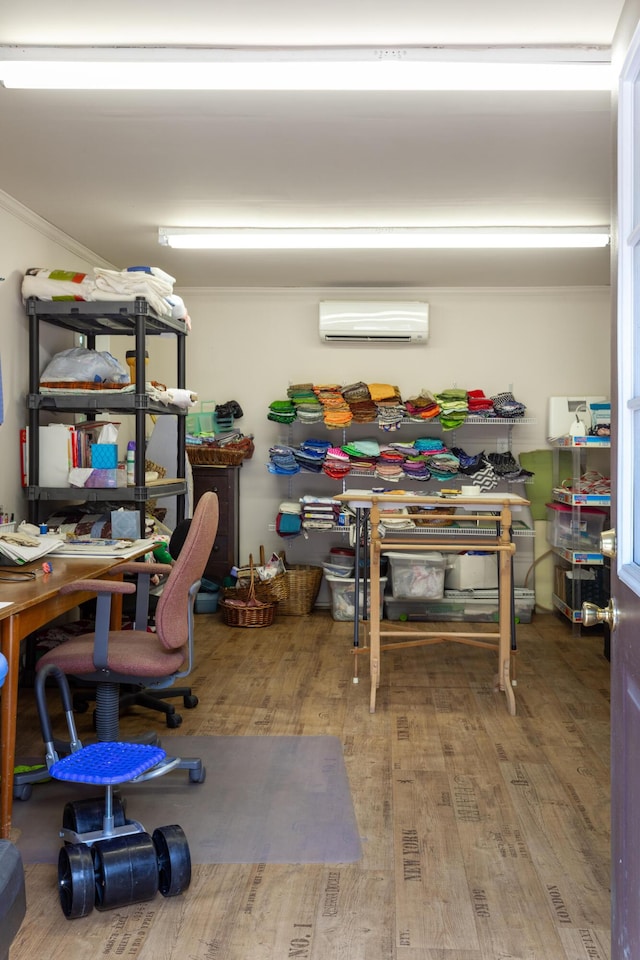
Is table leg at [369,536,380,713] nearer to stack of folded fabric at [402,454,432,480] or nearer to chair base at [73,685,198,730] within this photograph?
chair base at [73,685,198,730]

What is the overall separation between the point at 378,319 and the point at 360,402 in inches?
28.0

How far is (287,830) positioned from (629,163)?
2.34 meters

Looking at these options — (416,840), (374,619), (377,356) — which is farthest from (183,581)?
(377,356)

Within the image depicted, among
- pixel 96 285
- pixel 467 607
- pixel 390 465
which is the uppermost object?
pixel 96 285

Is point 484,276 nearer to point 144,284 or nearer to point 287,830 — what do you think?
point 144,284

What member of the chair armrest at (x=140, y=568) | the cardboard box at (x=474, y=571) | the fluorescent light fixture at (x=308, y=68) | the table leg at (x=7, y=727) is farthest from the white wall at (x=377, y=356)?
the table leg at (x=7, y=727)

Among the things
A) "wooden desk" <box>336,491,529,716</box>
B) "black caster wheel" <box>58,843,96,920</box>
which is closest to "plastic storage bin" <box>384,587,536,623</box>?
"wooden desk" <box>336,491,529,716</box>

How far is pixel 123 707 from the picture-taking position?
13.2ft

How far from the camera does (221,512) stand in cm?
677

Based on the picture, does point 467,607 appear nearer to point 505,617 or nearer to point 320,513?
point 320,513

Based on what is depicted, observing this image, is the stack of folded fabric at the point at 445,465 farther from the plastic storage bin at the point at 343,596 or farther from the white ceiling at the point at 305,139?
the white ceiling at the point at 305,139

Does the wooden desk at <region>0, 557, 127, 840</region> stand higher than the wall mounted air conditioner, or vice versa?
the wall mounted air conditioner

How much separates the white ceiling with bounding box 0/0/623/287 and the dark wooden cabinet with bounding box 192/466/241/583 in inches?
74.4

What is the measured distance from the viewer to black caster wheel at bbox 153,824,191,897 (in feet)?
7.85
